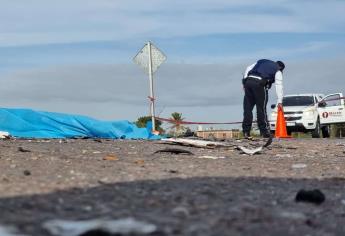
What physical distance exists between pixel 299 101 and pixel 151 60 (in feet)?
35.5

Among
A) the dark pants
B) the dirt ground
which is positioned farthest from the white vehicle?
the dirt ground

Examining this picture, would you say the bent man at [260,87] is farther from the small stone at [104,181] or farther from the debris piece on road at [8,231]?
the debris piece on road at [8,231]

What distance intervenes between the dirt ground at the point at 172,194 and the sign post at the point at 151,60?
10612 mm

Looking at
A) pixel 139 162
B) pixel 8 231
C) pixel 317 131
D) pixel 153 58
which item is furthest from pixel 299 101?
pixel 8 231

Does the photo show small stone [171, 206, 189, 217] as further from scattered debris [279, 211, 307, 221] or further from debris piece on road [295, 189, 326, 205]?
debris piece on road [295, 189, 326, 205]

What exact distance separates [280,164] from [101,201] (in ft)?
14.9

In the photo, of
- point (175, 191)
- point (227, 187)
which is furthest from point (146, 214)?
point (227, 187)

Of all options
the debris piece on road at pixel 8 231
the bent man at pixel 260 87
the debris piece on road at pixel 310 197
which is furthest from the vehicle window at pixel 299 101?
the debris piece on road at pixel 8 231

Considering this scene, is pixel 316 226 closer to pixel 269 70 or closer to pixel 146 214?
pixel 146 214

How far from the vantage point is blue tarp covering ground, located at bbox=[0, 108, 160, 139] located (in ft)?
52.9

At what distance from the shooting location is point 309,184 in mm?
7551

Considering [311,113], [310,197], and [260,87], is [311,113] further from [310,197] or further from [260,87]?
[310,197]

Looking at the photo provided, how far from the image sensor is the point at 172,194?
6031 mm

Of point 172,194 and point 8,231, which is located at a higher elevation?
point 172,194
